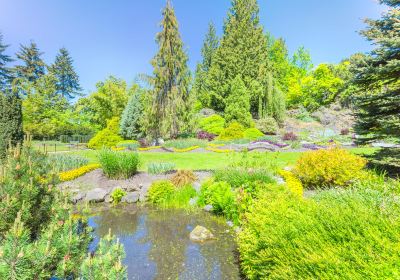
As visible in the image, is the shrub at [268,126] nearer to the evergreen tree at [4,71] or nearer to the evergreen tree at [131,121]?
the evergreen tree at [131,121]

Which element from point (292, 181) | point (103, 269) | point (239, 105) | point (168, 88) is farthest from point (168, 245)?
point (239, 105)

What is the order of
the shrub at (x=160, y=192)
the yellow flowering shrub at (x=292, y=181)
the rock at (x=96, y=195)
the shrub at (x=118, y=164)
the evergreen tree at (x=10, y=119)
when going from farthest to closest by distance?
1. the evergreen tree at (x=10, y=119)
2. the shrub at (x=118, y=164)
3. the rock at (x=96, y=195)
4. the shrub at (x=160, y=192)
5. the yellow flowering shrub at (x=292, y=181)

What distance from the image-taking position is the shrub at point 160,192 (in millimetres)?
10086

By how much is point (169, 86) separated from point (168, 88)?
23 cm

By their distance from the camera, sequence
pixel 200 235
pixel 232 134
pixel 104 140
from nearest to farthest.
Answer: pixel 200 235
pixel 104 140
pixel 232 134

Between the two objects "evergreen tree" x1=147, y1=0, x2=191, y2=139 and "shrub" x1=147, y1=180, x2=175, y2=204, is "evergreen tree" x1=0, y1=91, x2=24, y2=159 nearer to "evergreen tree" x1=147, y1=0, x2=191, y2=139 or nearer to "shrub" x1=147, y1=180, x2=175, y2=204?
"shrub" x1=147, y1=180, x2=175, y2=204

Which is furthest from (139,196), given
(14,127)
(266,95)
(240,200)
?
(266,95)

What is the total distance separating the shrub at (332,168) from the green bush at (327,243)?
5.05 m

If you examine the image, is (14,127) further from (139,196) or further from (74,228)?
(74,228)

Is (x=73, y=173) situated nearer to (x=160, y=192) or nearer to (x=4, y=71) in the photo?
(x=160, y=192)

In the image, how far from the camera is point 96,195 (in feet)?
34.1

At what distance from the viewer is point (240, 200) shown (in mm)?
7004

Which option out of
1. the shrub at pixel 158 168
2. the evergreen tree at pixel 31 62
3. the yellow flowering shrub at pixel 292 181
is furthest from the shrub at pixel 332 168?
the evergreen tree at pixel 31 62

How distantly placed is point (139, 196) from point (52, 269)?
26.9 feet
